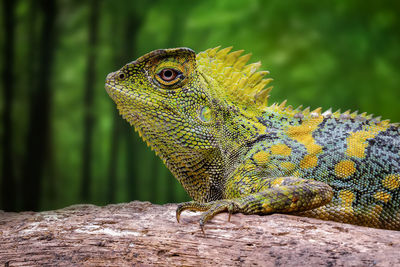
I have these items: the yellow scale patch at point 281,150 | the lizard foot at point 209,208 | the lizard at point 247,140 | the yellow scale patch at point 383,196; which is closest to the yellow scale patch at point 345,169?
the lizard at point 247,140

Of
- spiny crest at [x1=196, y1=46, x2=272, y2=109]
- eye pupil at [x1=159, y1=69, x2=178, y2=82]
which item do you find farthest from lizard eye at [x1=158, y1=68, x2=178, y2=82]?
spiny crest at [x1=196, y1=46, x2=272, y2=109]

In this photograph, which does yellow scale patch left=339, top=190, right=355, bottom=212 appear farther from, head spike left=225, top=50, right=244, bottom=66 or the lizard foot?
head spike left=225, top=50, right=244, bottom=66

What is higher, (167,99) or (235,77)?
(235,77)

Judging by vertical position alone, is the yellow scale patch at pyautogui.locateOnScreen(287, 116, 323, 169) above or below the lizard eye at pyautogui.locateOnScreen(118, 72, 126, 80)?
below

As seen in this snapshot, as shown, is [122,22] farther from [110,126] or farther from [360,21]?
[360,21]

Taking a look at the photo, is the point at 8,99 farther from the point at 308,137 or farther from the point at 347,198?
the point at 347,198

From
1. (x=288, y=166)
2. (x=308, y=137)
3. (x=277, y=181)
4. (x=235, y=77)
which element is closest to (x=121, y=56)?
(x=235, y=77)
